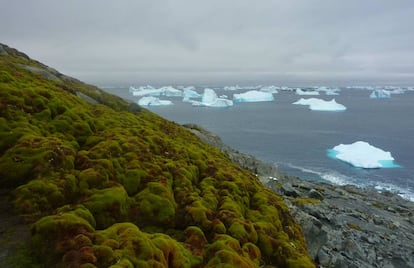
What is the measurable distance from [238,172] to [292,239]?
458 cm

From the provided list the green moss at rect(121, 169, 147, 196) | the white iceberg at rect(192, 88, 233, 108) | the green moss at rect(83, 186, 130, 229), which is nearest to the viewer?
the green moss at rect(83, 186, 130, 229)

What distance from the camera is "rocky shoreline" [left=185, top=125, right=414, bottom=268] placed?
61.1 ft

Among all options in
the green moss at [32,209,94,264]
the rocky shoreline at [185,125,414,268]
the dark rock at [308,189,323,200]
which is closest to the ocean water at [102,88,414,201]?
the rocky shoreline at [185,125,414,268]

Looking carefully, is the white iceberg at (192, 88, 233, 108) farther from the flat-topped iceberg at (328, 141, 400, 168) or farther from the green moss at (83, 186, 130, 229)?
the green moss at (83, 186, 130, 229)

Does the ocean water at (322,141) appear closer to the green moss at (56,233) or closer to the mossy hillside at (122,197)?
the mossy hillside at (122,197)

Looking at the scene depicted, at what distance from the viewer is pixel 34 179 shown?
11219mm

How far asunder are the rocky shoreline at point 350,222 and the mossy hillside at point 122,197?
13.8ft

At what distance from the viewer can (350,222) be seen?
33.2 metres

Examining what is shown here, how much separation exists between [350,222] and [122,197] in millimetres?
27692

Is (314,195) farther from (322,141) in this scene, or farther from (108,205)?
(322,141)

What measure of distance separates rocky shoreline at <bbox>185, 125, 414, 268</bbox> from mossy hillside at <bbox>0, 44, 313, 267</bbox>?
421 cm

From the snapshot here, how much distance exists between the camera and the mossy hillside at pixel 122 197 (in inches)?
358

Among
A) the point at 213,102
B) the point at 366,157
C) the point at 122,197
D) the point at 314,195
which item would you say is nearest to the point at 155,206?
the point at 122,197

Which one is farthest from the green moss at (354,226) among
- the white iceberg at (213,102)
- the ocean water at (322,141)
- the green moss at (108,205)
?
the white iceberg at (213,102)
